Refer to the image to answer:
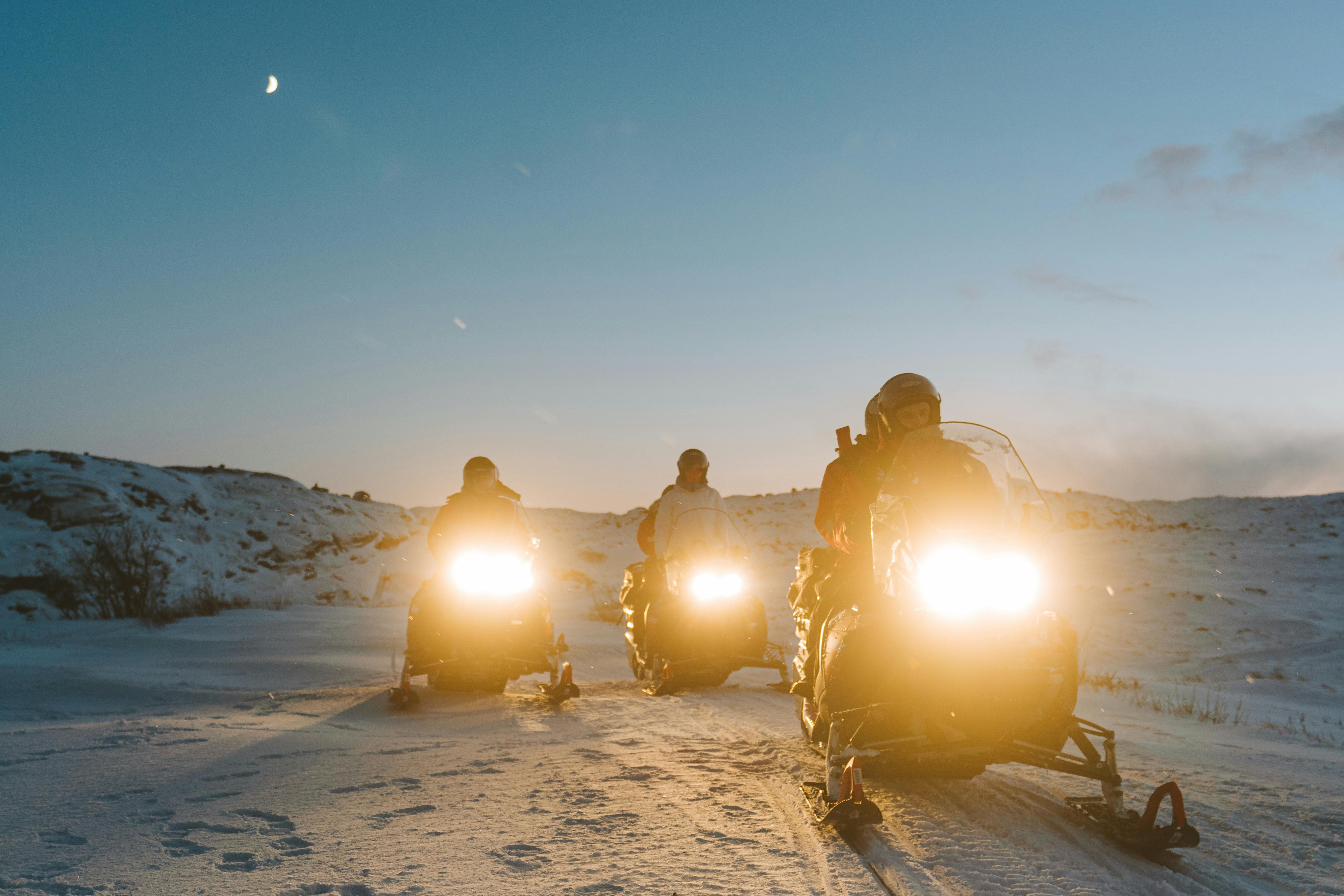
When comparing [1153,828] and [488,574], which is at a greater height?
[488,574]

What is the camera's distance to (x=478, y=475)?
28.7 feet

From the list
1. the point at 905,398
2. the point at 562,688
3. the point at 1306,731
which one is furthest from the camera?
the point at 562,688

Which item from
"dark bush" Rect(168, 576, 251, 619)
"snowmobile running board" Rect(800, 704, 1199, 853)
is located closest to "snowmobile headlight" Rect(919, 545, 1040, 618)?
"snowmobile running board" Rect(800, 704, 1199, 853)

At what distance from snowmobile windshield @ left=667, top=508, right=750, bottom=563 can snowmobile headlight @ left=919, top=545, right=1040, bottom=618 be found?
5153mm

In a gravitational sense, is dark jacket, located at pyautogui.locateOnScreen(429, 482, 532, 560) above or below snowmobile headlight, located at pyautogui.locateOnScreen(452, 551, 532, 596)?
above

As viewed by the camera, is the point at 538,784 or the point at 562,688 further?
the point at 562,688

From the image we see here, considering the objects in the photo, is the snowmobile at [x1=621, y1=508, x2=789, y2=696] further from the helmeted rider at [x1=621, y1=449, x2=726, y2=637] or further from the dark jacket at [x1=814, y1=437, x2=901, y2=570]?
the dark jacket at [x1=814, y1=437, x2=901, y2=570]

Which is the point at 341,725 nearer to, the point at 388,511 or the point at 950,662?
the point at 950,662

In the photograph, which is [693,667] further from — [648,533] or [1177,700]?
[1177,700]

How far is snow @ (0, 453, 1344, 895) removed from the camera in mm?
3283

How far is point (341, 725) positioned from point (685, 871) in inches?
175

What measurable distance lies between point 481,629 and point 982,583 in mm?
5734

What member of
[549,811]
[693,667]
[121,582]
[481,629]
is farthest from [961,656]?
[121,582]

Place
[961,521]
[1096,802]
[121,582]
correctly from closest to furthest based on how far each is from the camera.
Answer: [961,521] < [1096,802] < [121,582]
